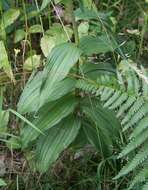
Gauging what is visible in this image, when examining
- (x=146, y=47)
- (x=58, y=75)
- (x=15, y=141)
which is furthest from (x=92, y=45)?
(x=146, y=47)

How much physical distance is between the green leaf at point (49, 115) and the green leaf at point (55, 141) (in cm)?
5

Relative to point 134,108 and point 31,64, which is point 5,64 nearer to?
point 31,64

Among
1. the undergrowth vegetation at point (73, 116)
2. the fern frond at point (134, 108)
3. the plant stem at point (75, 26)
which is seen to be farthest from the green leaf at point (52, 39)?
the fern frond at point (134, 108)

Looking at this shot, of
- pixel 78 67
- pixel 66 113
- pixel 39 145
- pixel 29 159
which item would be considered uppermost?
pixel 78 67

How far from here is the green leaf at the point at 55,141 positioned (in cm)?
148

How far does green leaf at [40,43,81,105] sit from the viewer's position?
52.9 inches

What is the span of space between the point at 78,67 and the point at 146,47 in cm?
79

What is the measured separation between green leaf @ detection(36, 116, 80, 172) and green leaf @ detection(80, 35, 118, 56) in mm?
233

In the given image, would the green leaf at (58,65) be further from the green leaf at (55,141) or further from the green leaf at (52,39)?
the green leaf at (52,39)

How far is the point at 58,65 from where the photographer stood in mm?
1359

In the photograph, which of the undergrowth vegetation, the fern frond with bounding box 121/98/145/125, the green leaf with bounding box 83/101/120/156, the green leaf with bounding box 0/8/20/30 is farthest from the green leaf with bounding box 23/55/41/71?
the fern frond with bounding box 121/98/145/125

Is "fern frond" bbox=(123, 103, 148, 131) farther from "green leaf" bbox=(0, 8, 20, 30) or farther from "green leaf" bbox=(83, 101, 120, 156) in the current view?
"green leaf" bbox=(0, 8, 20, 30)

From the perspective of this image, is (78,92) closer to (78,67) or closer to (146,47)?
(78,67)

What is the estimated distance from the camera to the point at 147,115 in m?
1.10
